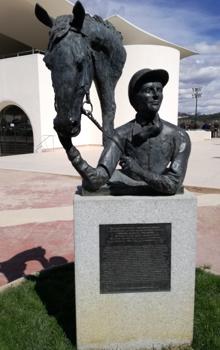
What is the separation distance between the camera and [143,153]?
3258mm

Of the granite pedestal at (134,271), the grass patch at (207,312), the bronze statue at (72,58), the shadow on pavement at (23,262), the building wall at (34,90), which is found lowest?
the shadow on pavement at (23,262)

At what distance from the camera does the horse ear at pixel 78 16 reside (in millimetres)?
2695

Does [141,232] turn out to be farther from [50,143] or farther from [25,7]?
A: [25,7]

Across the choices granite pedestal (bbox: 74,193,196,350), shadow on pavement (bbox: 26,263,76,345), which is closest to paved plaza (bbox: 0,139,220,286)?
shadow on pavement (bbox: 26,263,76,345)

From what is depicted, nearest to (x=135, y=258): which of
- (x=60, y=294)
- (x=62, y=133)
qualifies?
(x=62, y=133)

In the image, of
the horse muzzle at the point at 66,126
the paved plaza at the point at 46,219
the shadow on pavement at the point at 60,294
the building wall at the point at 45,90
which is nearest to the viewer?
the horse muzzle at the point at 66,126

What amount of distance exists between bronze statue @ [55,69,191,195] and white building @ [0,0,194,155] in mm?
19655

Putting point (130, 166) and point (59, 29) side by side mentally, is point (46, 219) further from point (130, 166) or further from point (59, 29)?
point (59, 29)

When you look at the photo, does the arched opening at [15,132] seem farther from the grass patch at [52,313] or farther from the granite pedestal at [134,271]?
the granite pedestal at [134,271]

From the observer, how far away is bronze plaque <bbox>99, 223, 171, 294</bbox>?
10.1ft

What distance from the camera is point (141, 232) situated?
309 cm

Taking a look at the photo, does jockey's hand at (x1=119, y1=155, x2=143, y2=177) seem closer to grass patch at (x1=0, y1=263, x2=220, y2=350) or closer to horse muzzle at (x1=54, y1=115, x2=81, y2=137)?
horse muzzle at (x1=54, y1=115, x2=81, y2=137)

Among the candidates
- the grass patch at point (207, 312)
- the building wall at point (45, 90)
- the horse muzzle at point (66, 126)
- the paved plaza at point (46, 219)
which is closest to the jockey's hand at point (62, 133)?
the horse muzzle at point (66, 126)

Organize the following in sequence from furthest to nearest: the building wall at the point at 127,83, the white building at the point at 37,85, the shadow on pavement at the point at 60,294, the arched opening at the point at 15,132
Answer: the arched opening at the point at 15,132 < the building wall at the point at 127,83 < the white building at the point at 37,85 < the shadow on pavement at the point at 60,294
